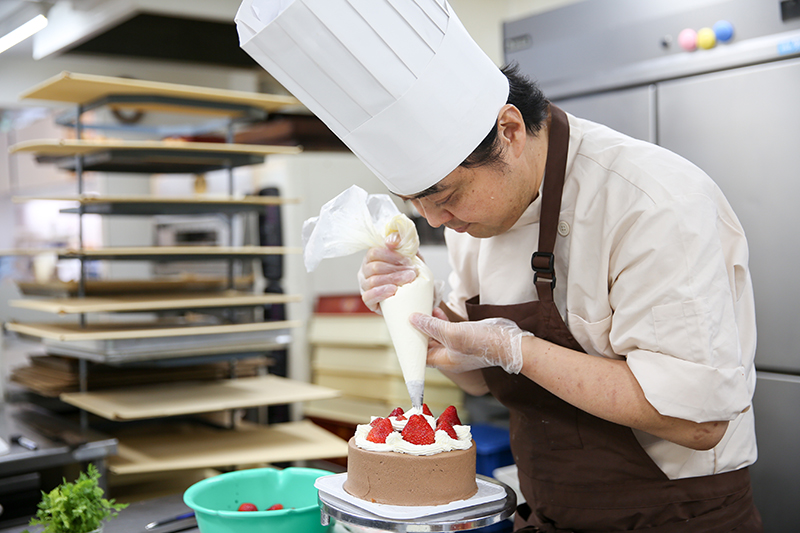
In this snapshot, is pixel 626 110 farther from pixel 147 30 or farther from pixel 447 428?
pixel 147 30

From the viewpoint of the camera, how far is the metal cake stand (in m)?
1.08

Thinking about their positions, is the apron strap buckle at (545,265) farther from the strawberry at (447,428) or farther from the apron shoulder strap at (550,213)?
the strawberry at (447,428)

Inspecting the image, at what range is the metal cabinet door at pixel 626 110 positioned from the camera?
2131 millimetres

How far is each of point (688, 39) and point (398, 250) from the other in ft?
3.88

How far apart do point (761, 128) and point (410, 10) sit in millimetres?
1162

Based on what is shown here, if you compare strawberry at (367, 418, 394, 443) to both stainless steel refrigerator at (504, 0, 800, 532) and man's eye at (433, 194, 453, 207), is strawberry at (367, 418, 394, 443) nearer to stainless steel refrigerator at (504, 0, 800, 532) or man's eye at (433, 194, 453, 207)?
man's eye at (433, 194, 453, 207)

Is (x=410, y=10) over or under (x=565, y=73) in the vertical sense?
under

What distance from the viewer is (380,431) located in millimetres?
1283

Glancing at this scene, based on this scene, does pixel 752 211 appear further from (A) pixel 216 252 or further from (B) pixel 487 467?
(A) pixel 216 252

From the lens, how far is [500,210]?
132 centimetres

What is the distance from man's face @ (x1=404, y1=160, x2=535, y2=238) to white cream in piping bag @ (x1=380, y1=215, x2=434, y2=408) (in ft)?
0.29

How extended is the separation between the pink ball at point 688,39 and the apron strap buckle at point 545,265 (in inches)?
42.0

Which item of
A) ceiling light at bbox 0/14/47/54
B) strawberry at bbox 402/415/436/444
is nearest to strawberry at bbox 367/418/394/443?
strawberry at bbox 402/415/436/444

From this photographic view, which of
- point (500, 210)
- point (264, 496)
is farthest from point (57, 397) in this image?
point (500, 210)
